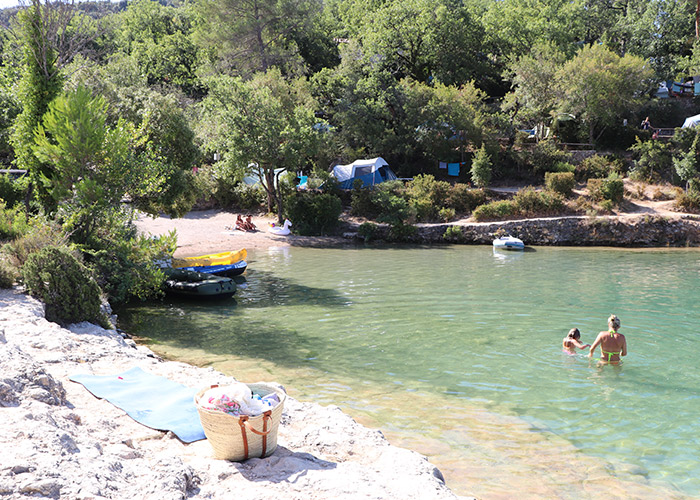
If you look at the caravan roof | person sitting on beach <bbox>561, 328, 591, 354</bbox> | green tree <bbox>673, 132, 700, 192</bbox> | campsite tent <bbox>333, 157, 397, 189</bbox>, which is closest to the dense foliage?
green tree <bbox>673, 132, 700, 192</bbox>

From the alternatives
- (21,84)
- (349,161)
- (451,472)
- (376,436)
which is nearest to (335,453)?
(376,436)

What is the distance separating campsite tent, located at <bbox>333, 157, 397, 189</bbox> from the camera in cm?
3844

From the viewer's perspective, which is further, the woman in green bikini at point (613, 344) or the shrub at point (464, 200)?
the shrub at point (464, 200)

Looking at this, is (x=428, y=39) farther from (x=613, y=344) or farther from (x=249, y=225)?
(x=613, y=344)

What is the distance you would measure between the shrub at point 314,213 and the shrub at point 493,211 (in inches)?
339

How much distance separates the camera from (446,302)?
18.5m

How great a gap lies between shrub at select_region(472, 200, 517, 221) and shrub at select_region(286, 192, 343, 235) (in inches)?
339

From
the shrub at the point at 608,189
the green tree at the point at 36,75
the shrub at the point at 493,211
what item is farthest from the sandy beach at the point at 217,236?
the shrub at the point at 608,189

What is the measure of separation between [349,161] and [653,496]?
116 ft

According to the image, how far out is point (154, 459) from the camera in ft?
20.0

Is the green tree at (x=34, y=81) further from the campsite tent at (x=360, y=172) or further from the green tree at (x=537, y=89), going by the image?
the green tree at (x=537, y=89)

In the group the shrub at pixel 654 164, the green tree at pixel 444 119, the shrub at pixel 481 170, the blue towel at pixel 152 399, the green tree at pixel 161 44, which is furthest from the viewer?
the green tree at pixel 161 44

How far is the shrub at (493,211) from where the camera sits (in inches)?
1335

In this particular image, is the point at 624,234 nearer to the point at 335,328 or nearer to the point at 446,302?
the point at 446,302
